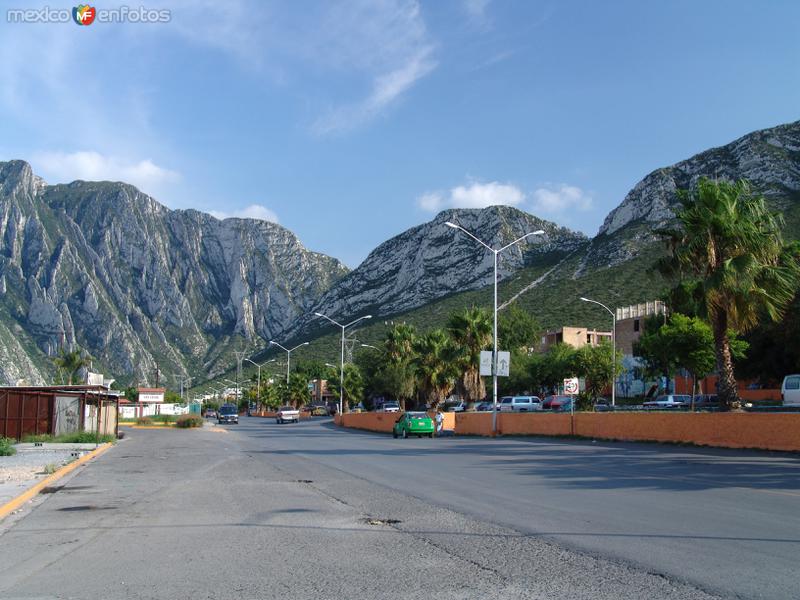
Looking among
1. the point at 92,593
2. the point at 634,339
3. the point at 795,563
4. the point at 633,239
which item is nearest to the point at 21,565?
the point at 92,593

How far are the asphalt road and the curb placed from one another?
346 mm

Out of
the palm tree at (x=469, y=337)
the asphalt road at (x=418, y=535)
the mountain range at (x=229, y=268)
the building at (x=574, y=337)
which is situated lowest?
the asphalt road at (x=418, y=535)

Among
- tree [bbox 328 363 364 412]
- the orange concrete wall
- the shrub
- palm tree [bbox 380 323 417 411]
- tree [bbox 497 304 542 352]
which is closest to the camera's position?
the orange concrete wall

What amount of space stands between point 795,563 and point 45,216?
16100cm

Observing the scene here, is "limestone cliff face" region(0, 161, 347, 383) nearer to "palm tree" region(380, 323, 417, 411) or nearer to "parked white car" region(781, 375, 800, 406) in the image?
"palm tree" region(380, 323, 417, 411)

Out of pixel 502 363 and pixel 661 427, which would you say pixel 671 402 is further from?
pixel 661 427

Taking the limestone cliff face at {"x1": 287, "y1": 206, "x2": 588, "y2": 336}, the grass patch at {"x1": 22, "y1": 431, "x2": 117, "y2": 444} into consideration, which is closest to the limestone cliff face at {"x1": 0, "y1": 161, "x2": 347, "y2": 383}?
the limestone cliff face at {"x1": 287, "y1": 206, "x2": 588, "y2": 336}

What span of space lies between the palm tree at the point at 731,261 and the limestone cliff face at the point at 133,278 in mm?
102727

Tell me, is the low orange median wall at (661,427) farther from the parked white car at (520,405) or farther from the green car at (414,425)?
the parked white car at (520,405)

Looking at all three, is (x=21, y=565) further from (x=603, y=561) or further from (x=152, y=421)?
(x=152, y=421)

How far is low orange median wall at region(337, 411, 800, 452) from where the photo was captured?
23141mm

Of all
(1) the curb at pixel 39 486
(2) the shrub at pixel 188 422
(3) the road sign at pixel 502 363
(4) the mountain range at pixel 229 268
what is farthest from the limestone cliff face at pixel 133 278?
(1) the curb at pixel 39 486

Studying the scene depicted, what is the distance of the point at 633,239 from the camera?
317 feet

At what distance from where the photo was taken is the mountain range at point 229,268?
323 feet
